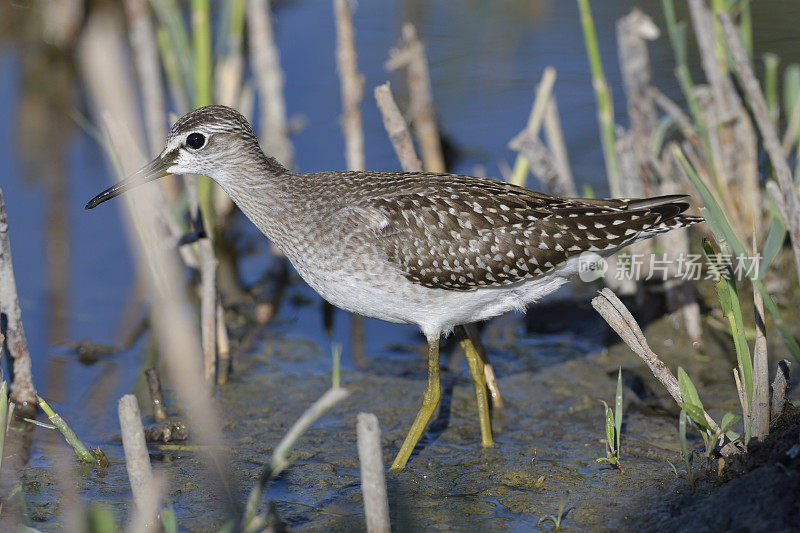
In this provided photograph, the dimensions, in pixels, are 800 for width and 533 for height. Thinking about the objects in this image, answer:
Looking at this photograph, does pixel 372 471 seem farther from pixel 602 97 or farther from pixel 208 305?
pixel 602 97

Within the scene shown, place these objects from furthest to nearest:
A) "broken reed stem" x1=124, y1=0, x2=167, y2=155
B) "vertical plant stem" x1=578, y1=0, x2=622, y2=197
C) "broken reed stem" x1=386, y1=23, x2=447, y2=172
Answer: "broken reed stem" x1=124, y1=0, x2=167, y2=155
"broken reed stem" x1=386, y1=23, x2=447, y2=172
"vertical plant stem" x1=578, y1=0, x2=622, y2=197

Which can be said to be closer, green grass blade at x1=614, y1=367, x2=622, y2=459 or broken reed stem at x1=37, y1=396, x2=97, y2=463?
green grass blade at x1=614, y1=367, x2=622, y2=459

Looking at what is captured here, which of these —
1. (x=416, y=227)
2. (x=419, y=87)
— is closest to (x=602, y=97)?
(x=419, y=87)

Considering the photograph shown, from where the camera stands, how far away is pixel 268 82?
33.0 feet

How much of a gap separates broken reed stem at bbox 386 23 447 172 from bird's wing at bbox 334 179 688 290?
2.78m

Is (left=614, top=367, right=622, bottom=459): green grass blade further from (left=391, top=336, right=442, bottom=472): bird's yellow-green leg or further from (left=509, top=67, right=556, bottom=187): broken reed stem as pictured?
(left=509, top=67, right=556, bottom=187): broken reed stem

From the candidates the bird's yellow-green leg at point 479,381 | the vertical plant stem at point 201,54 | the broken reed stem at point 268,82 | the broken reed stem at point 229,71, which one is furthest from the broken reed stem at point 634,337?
the broken reed stem at point 229,71

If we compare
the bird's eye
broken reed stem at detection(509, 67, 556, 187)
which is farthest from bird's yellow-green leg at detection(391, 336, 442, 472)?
broken reed stem at detection(509, 67, 556, 187)

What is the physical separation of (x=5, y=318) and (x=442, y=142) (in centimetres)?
585

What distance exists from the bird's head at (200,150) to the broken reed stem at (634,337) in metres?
2.63

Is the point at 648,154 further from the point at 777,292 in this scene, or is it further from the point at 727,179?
the point at 777,292

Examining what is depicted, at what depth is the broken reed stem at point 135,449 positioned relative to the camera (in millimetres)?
4715

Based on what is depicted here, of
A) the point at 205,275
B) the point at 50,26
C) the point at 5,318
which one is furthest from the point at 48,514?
the point at 50,26

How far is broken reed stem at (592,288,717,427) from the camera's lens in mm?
5648
